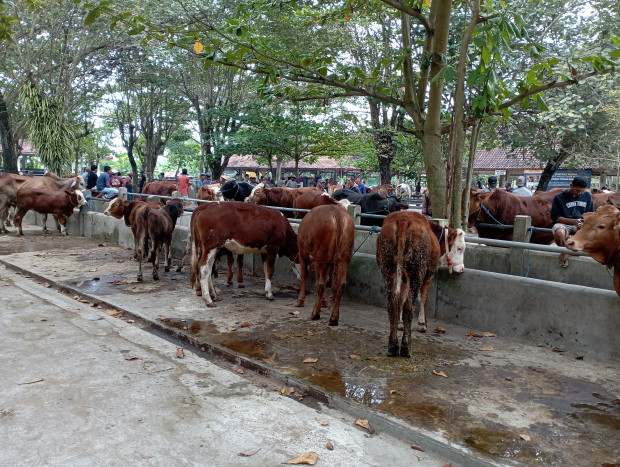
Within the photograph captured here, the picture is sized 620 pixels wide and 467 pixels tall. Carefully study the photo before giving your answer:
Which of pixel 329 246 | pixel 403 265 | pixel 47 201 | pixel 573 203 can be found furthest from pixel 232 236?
pixel 47 201

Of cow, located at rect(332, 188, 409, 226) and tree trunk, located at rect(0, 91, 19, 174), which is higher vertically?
tree trunk, located at rect(0, 91, 19, 174)

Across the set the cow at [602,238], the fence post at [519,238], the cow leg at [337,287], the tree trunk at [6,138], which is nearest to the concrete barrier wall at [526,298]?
the fence post at [519,238]

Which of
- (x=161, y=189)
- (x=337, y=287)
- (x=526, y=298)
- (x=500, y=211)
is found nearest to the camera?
(x=526, y=298)

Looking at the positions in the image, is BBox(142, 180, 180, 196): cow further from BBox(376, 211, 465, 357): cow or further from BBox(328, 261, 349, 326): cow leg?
BBox(376, 211, 465, 357): cow

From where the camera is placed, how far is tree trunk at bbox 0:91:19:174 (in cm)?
2012

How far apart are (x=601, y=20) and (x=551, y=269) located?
1290 cm

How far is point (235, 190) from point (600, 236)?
10810 millimetres

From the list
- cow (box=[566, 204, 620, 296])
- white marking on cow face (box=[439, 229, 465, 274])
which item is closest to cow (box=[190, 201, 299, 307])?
white marking on cow face (box=[439, 229, 465, 274])

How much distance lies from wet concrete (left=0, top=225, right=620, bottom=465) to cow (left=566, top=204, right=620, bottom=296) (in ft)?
4.29

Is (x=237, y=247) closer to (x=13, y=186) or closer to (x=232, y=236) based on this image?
(x=232, y=236)

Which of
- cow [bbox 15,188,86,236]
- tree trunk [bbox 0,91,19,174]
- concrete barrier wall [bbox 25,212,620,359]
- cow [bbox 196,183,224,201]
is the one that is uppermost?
tree trunk [bbox 0,91,19,174]

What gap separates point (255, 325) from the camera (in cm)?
682

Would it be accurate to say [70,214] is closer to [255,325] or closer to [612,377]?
[255,325]

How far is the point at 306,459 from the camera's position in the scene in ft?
11.8
